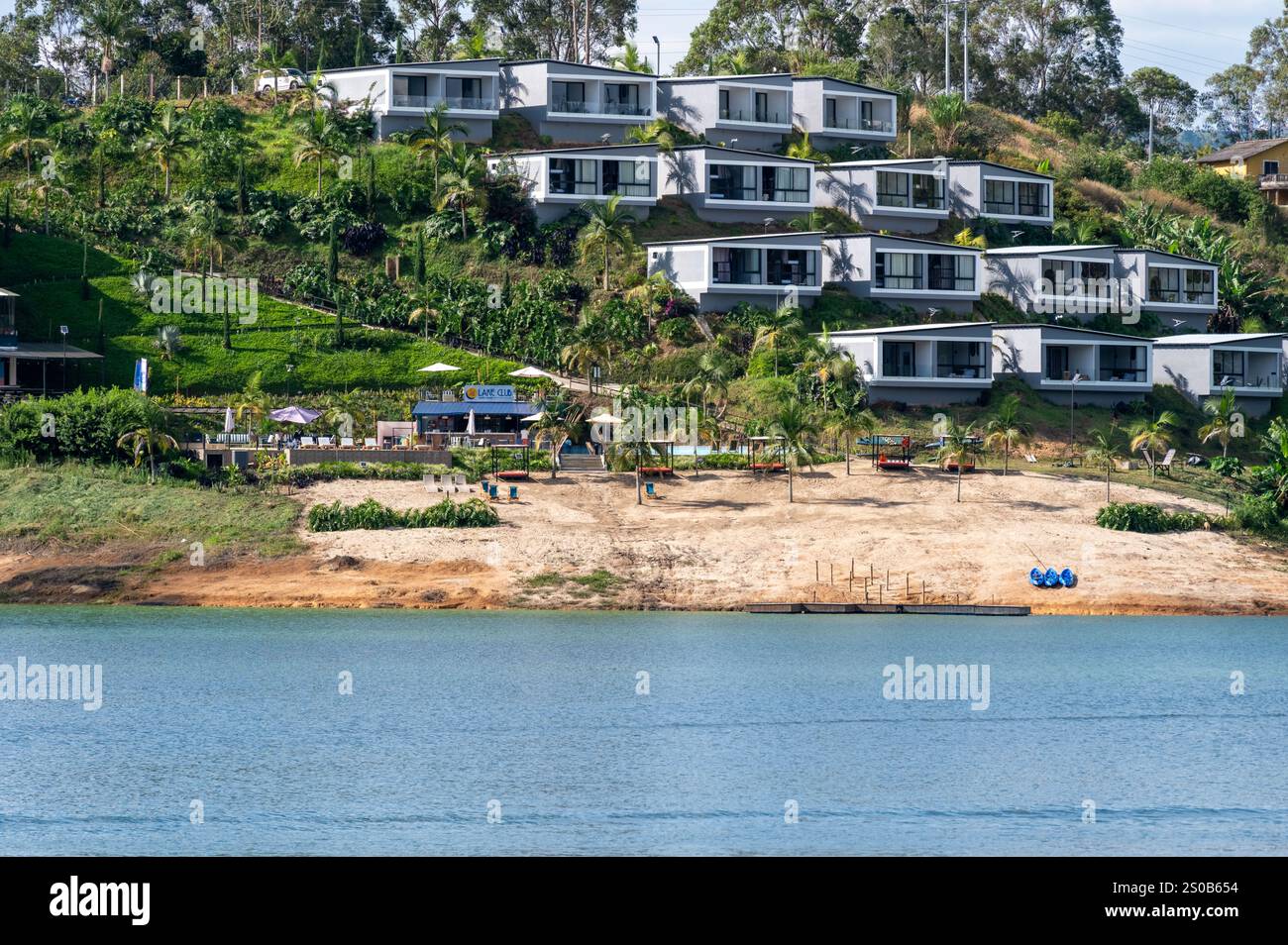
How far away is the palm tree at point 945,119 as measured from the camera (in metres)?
138

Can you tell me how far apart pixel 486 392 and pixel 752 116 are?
47.7 metres

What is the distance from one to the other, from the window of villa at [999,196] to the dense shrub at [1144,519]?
49644mm

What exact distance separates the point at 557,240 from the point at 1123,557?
151 ft

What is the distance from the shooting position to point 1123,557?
72.1 metres

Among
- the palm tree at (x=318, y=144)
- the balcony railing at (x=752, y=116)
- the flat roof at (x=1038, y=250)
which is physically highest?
the balcony railing at (x=752, y=116)

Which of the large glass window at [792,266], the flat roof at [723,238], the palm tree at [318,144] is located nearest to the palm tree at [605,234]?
the flat roof at [723,238]

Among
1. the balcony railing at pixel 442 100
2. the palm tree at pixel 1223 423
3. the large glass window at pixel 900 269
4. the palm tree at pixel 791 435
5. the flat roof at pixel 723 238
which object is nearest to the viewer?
the palm tree at pixel 791 435

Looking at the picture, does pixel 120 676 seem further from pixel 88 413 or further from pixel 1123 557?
pixel 1123 557

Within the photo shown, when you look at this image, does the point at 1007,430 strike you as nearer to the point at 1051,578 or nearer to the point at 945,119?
the point at 1051,578

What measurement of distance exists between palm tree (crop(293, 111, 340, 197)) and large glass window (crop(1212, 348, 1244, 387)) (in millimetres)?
55562

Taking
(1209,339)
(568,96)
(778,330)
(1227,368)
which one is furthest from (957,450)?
(568,96)

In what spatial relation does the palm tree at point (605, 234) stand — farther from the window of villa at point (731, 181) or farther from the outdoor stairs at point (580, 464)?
the outdoor stairs at point (580, 464)
